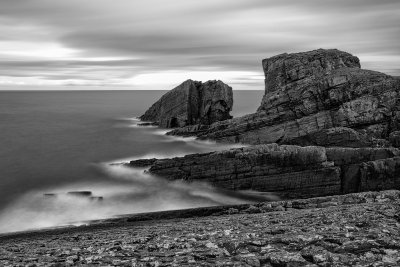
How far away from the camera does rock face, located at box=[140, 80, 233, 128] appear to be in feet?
316

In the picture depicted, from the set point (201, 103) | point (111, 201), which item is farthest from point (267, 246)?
point (201, 103)

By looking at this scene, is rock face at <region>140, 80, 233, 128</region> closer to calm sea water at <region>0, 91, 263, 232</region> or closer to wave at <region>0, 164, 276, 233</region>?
calm sea water at <region>0, 91, 263, 232</region>

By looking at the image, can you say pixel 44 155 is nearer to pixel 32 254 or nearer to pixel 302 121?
pixel 302 121

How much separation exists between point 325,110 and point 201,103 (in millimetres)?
41578

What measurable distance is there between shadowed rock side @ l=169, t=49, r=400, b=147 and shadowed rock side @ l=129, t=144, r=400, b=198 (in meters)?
10.7

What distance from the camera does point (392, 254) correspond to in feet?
41.8

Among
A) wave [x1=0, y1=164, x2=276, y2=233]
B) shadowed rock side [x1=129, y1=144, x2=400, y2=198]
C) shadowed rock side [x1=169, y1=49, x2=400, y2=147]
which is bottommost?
wave [x1=0, y1=164, x2=276, y2=233]

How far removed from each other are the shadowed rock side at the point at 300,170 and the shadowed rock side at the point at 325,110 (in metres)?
10.7

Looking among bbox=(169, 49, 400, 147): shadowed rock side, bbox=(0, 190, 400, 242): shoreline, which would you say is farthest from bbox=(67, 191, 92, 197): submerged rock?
bbox=(169, 49, 400, 147): shadowed rock side

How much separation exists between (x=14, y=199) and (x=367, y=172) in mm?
42217

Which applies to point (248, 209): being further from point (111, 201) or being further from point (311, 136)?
point (311, 136)

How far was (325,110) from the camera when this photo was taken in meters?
64.1

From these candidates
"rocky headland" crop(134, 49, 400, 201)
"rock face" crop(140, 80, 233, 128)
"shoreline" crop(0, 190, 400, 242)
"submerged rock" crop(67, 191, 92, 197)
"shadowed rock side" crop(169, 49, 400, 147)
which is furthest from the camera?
"rock face" crop(140, 80, 233, 128)

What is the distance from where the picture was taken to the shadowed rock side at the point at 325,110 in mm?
55969
